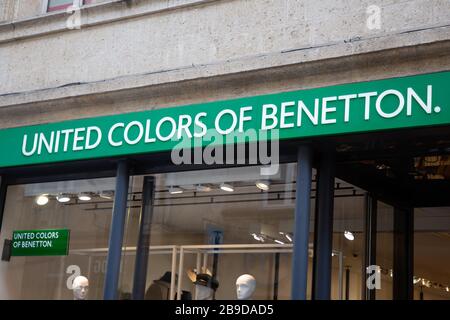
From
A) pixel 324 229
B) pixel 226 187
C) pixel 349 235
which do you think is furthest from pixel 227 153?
pixel 349 235

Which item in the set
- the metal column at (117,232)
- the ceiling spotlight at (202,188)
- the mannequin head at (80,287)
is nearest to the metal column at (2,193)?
the mannequin head at (80,287)

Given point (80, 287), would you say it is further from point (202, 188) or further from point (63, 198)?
point (202, 188)

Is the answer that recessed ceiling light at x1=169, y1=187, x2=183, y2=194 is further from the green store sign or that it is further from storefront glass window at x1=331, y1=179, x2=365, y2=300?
storefront glass window at x1=331, y1=179, x2=365, y2=300

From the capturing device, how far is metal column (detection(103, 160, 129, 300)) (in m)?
7.24

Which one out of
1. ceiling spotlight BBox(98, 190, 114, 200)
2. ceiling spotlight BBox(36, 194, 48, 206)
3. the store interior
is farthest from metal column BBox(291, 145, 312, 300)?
ceiling spotlight BBox(36, 194, 48, 206)

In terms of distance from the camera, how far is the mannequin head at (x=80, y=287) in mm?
7590

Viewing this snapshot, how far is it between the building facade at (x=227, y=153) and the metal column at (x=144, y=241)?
13 mm

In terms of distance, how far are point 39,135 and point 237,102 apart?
2223 millimetres

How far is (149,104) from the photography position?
24.0 ft

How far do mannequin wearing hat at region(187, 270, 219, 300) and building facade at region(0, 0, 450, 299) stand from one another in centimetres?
5

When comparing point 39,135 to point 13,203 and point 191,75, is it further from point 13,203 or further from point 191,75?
point 191,75

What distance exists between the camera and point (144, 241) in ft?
24.1

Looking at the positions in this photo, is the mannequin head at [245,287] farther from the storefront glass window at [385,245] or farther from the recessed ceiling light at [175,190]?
the storefront glass window at [385,245]

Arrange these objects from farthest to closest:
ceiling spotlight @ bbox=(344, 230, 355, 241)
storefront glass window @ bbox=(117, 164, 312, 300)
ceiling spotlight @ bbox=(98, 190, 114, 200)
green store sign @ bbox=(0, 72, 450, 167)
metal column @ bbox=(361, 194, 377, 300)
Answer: ceiling spotlight @ bbox=(98, 190, 114, 200) → metal column @ bbox=(361, 194, 377, 300) → ceiling spotlight @ bbox=(344, 230, 355, 241) → storefront glass window @ bbox=(117, 164, 312, 300) → green store sign @ bbox=(0, 72, 450, 167)
